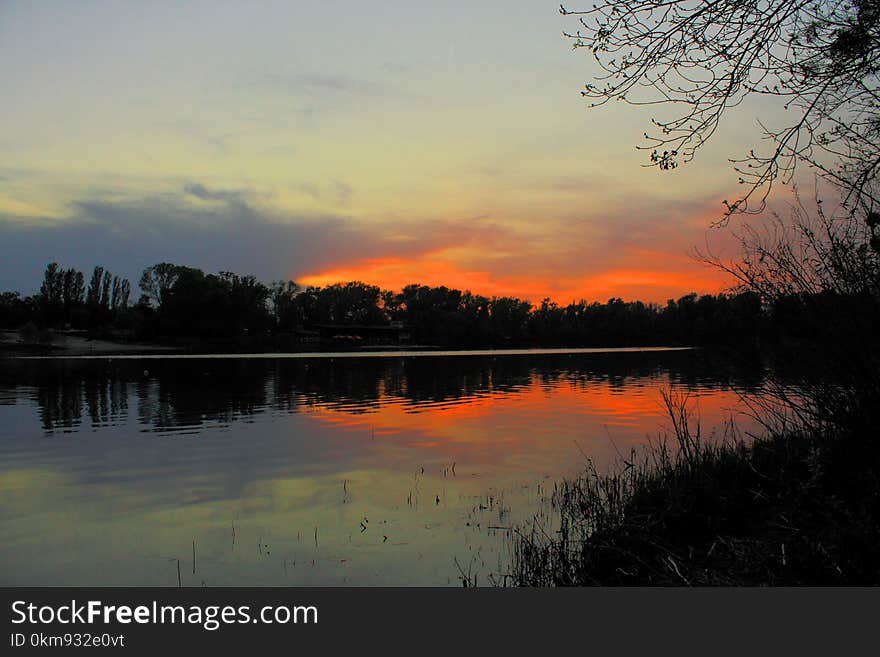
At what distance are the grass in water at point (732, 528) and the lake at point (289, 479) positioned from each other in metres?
1.24

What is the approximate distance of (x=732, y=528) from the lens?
10258 mm

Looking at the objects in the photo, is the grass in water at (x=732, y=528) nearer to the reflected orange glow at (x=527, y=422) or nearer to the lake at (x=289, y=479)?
the lake at (x=289, y=479)

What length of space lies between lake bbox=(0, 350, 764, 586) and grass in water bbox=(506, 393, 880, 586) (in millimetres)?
1245

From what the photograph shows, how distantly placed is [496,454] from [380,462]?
147 inches

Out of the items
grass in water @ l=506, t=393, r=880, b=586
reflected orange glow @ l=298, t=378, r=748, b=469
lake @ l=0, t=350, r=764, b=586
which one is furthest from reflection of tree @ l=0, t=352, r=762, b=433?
grass in water @ l=506, t=393, r=880, b=586

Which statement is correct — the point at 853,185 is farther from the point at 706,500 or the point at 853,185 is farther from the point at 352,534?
the point at 352,534

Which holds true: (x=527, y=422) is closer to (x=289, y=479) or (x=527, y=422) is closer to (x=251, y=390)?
(x=289, y=479)

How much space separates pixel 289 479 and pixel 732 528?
37.9 feet

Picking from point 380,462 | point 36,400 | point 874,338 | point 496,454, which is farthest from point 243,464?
point 36,400

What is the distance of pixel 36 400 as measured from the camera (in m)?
37.0

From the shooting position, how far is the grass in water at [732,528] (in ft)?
24.1

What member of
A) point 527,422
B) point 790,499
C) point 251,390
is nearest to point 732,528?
point 790,499

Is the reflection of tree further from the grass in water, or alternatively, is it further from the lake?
the grass in water

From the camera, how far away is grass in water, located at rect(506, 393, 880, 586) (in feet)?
24.1
